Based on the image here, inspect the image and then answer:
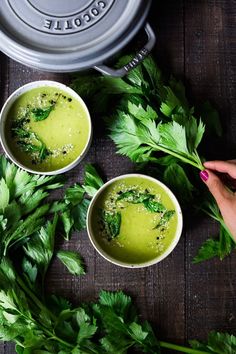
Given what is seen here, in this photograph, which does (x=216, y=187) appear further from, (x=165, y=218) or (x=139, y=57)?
(x=139, y=57)

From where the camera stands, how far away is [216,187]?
126cm

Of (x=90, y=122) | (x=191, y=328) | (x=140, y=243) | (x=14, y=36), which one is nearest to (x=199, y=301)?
(x=191, y=328)

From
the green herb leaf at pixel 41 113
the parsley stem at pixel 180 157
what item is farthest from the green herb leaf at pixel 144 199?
the green herb leaf at pixel 41 113

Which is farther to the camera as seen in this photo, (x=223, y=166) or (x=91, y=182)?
(x=91, y=182)

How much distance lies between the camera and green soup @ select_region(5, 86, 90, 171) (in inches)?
53.7

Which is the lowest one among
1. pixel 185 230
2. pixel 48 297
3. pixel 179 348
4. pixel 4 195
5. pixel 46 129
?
pixel 179 348

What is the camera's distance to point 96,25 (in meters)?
1.19

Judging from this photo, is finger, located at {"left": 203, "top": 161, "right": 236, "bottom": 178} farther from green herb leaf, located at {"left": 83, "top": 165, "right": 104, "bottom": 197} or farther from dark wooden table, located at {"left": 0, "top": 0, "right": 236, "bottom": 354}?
green herb leaf, located at {"left": 83, "top": 165, "right": 104, "bottom": 197}

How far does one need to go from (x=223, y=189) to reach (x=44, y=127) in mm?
448

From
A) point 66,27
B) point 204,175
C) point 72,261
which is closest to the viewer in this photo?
point 66,27

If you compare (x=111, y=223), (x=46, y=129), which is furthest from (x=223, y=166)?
(x=46, y=129)

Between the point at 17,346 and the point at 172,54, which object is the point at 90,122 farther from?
the point at 17,346

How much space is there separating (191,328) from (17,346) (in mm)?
428

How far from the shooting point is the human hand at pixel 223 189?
1245 millimetres
